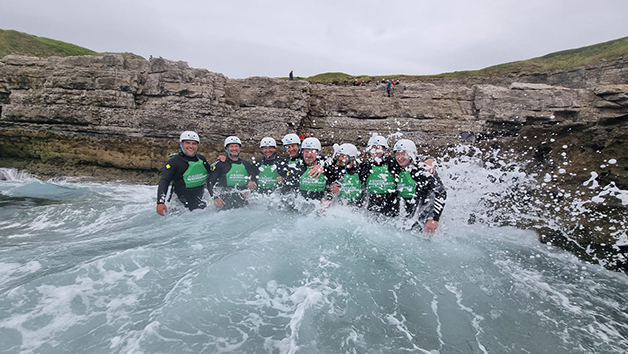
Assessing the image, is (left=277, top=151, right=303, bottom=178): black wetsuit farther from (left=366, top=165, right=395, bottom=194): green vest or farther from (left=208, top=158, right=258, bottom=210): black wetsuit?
(left=366, top=165, right=395, bottom=194): green vest

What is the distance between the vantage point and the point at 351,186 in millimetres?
6352

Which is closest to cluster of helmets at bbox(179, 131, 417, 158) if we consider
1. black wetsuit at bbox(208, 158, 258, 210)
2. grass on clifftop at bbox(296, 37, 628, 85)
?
black wetsuit at bbox(208, 158, 258, 210)

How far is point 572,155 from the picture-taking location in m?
5.88

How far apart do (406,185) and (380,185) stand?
1.75ft

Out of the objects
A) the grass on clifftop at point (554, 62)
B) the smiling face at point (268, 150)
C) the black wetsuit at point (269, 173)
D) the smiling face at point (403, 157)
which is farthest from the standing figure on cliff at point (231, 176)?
the grass on clifftop at point (554, 62)

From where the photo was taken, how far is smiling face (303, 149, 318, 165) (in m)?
6.66

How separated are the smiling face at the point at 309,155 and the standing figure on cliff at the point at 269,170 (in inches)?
33.0

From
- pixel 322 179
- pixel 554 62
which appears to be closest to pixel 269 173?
pixel 322 179

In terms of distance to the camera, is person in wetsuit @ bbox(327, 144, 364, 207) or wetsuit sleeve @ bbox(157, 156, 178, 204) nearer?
person in wetsuit @ bbox(327, 144, 364, 207)

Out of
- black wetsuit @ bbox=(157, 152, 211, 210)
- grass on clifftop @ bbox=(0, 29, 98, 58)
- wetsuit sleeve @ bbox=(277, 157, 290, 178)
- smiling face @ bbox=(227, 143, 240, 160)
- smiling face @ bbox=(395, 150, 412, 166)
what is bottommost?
black wetsuit @ bbox=(157, 152, 211, 210)

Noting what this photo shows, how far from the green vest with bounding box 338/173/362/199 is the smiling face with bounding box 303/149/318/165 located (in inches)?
36.0

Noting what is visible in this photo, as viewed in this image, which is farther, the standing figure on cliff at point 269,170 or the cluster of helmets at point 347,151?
the standing figure on cliff at point 269,170

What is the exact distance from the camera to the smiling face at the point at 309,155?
262 inches

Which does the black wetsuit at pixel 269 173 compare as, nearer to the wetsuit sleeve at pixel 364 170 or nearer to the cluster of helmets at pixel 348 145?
the cluster of helmets at pixel 348 145
